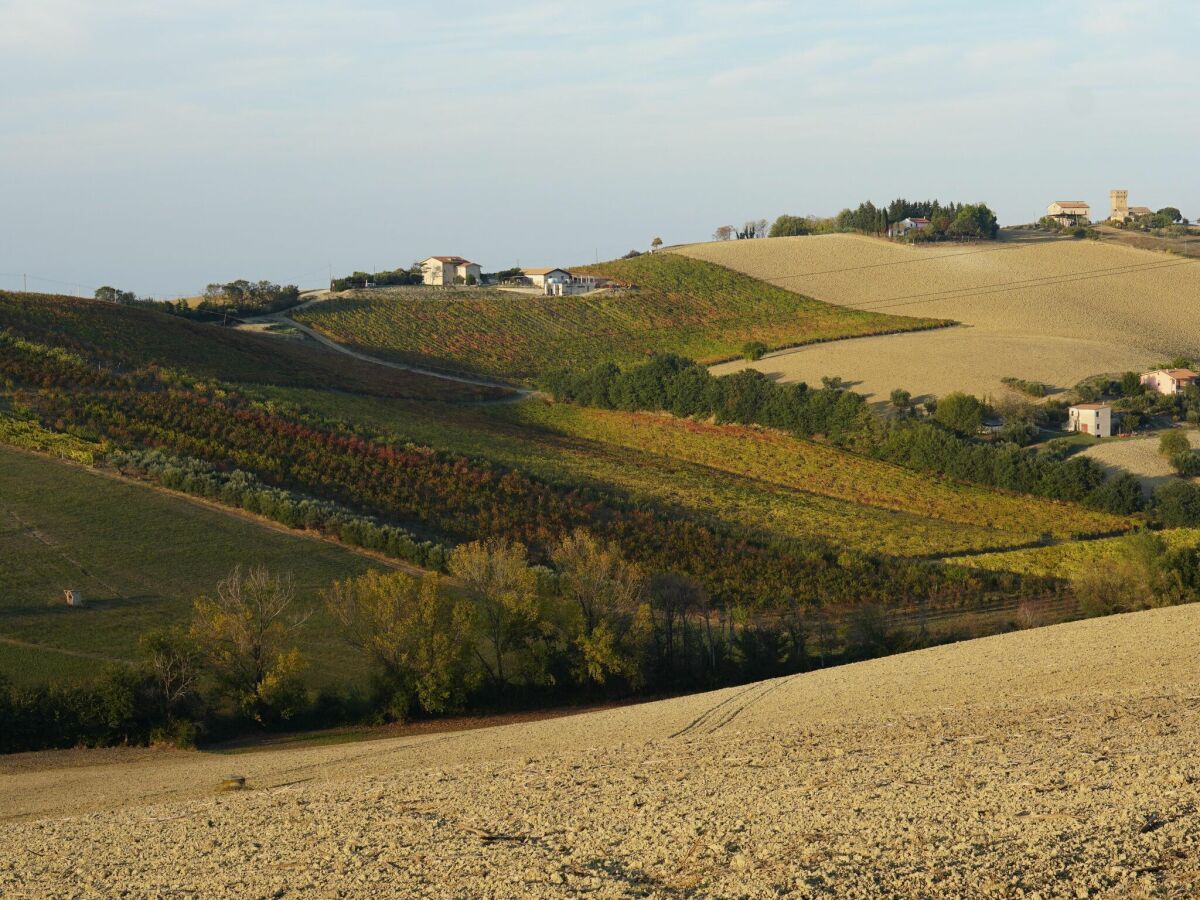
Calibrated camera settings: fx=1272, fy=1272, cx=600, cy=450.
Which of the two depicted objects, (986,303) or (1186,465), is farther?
(986,303)

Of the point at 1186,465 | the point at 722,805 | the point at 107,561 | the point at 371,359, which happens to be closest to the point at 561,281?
the point at 371,359

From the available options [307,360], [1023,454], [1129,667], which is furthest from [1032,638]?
[307,360]

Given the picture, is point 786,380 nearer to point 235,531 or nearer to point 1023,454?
point 1023,454

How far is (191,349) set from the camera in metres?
92.0

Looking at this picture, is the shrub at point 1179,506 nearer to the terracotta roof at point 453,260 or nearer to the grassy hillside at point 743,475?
the grassy hillside at point 743,475

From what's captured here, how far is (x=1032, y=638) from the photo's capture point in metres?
35.2

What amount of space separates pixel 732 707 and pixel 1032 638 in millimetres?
10044

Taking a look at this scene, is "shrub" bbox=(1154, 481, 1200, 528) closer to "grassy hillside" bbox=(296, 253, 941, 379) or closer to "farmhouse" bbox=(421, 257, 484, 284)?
"grassy hillside" bbox=(296, 253, 941, 379)

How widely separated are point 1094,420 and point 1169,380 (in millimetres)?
13007

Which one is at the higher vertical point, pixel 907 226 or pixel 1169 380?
pixel 907 226

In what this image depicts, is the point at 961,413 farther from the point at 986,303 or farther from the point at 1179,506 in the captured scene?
the point at 986,303

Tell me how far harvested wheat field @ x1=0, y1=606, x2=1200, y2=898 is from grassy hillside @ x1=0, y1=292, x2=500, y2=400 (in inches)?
2332

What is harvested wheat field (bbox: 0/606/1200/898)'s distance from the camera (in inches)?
579

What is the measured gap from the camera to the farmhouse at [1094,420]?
260 ft
